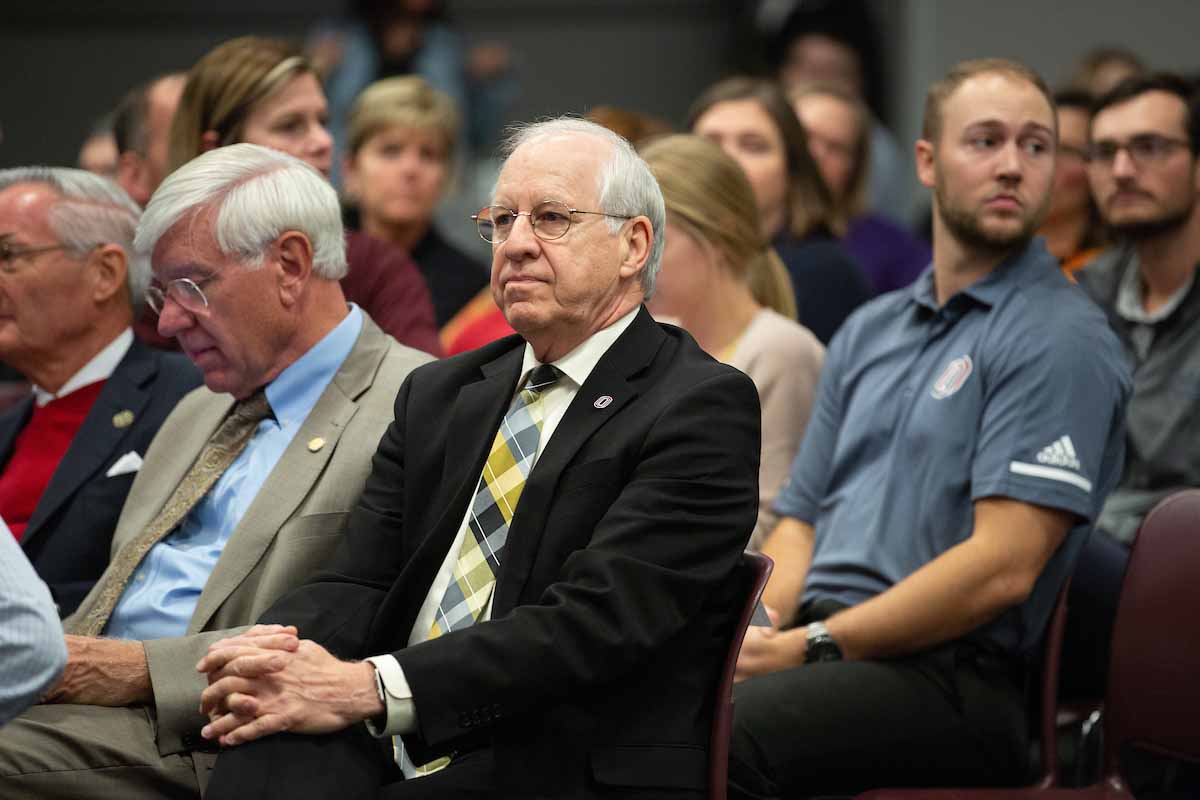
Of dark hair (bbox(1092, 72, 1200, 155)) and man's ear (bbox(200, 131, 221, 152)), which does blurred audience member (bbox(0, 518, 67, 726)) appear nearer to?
man's ear (bbox(200, 131, 221, 152))

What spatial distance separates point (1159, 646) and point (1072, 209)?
2292mm

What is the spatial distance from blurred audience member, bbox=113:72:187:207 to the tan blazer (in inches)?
61.8

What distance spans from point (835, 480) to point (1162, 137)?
4.71ft

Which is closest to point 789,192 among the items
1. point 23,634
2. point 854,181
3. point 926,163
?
point 854,181

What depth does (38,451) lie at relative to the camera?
3.38m

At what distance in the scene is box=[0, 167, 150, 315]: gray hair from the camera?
11.1ft

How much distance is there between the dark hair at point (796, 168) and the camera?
464 cm

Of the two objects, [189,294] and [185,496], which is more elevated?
[189,294]

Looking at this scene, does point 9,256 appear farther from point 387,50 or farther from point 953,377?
point 387,50

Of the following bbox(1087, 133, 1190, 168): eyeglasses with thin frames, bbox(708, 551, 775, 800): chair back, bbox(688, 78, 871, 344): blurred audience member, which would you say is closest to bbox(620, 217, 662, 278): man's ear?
bbox(708, 551, 775, 800): chair back

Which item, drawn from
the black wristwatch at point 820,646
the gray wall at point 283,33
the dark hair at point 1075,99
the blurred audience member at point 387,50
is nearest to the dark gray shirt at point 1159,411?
the black wristwatch at point 820,646

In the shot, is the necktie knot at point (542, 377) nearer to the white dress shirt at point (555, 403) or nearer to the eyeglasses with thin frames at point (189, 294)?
the white dress shirt at point (555, 403)

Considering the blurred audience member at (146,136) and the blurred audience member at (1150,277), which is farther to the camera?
the blurred audience member at (146,136)

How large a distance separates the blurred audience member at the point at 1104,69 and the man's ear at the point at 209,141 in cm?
312
